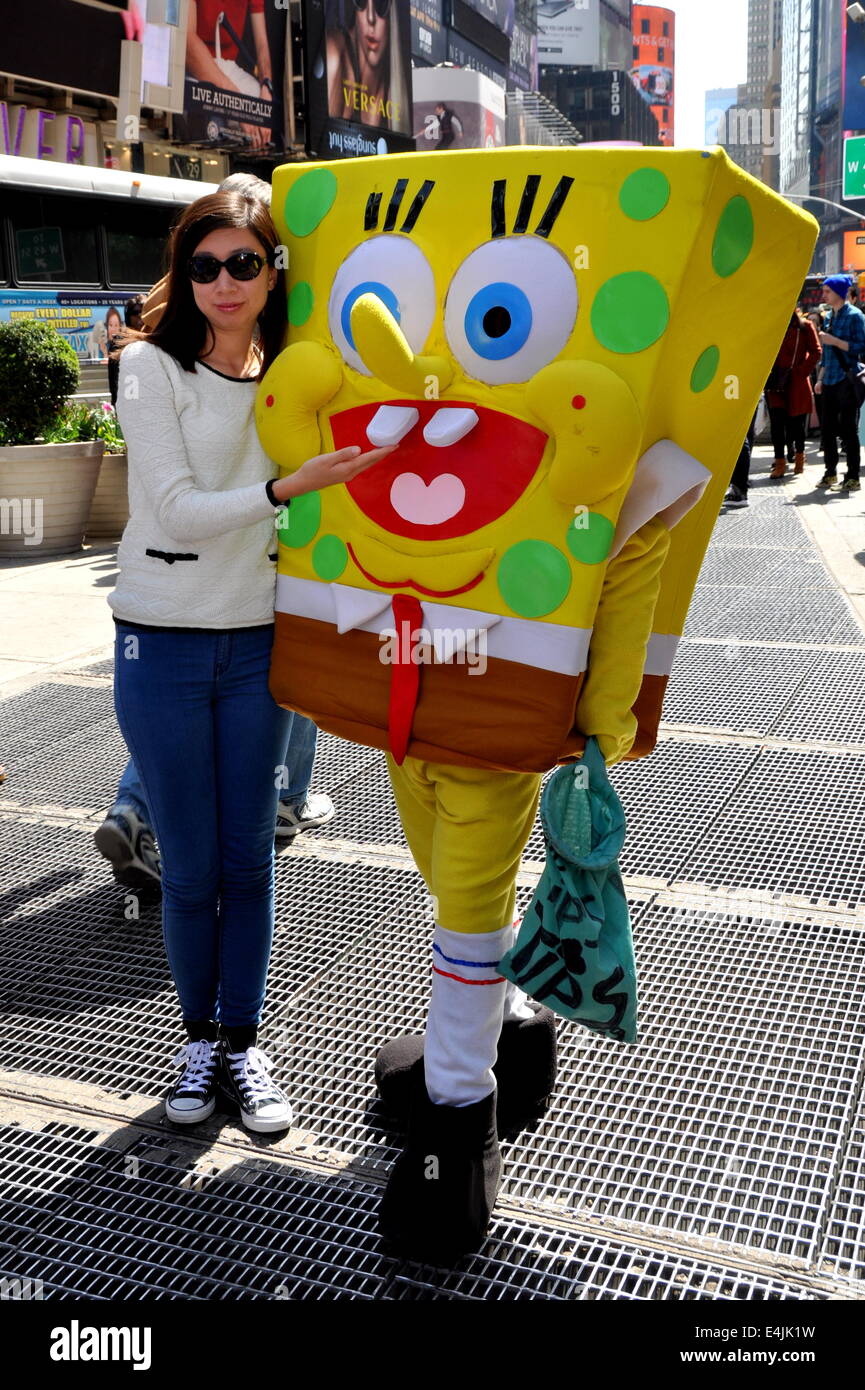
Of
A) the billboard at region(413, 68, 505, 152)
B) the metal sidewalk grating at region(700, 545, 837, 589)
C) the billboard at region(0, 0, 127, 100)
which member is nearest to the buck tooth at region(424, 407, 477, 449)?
the metal sidewalk grating at region(700, 545, 837, 589)

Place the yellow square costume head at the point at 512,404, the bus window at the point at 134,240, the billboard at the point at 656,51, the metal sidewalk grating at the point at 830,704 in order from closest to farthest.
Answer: the yellow square costume head at the point at 512,404
the metal sidewalk grating at the point at 830,704
the bus window at the point at 134,240
the billboard at the point at 656,51

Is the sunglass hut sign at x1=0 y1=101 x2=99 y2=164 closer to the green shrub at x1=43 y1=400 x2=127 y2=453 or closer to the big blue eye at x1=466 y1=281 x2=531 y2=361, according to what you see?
the green shrub at x1=43 y1=400 x2=127 y2=453

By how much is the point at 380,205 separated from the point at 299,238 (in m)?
0.22

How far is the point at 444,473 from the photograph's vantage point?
2.25m

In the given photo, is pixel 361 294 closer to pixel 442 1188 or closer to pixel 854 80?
pixel 442 1188

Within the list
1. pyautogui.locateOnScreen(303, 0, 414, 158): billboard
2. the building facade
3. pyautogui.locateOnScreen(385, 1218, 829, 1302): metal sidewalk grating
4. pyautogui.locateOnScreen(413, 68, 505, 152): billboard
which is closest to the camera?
pyautogui.locateOnScreen(385, 1218, 829, 1302): metal sidewalk grating

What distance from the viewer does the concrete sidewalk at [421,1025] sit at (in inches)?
93.7

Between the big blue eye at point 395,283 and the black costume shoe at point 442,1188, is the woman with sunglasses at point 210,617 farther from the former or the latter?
the black costume shoe at point 442,1188

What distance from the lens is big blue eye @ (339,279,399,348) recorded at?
2.26 metres

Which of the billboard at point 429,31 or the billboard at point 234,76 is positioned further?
the billboard at point 429,31

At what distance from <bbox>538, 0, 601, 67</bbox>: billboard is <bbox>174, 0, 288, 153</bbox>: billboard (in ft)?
318

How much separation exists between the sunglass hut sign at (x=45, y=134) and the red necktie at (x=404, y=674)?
19.7 m

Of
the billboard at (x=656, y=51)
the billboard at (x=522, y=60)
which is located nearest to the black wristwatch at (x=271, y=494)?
the billboard at (x=522, y=60)

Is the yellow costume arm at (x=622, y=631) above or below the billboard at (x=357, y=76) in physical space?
below
